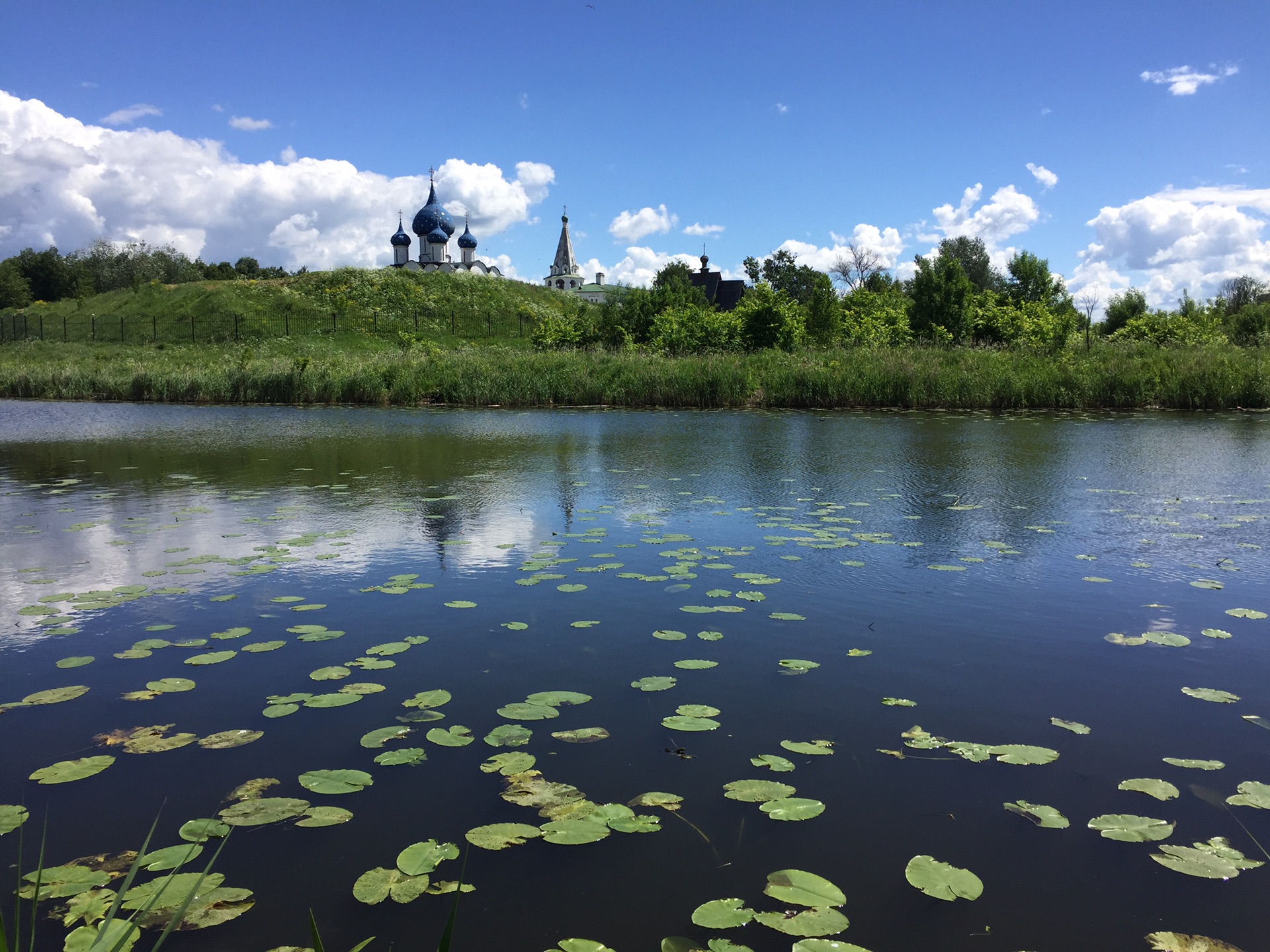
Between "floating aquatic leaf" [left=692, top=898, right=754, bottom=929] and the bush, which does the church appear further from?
"floating aquatic leaf" [left=692, top=898, right=754, bottom=929]

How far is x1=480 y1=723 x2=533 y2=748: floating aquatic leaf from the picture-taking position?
322cm

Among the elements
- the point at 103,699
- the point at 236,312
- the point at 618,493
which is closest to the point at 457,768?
the point at 103,699

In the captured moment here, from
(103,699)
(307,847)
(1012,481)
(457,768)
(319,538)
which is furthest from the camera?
(1012,481)

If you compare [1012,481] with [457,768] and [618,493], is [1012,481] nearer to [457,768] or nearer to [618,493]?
[618,493]

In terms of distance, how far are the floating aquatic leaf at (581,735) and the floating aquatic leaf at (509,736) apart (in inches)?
4.5

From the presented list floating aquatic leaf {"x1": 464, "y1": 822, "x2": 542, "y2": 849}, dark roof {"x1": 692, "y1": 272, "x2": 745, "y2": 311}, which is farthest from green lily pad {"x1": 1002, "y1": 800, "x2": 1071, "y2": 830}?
dark roof {"x1": 692, "y1": 272, "x2": 745, "y2": 311}

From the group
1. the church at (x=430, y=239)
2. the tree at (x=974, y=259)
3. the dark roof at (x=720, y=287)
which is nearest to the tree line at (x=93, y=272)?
the church at (x=430, y=239)

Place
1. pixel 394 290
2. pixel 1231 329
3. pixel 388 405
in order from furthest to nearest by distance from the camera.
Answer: pixel 394 290
pixel 1231 329
pixel 388 405

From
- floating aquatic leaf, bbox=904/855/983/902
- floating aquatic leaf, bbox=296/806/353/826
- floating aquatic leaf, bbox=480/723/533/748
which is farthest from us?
floating aquatic leaf, bbox=480/723/533/748

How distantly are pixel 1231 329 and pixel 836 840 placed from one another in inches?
1988

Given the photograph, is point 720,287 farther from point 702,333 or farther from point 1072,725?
point 1072,725

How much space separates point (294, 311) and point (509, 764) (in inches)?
2226

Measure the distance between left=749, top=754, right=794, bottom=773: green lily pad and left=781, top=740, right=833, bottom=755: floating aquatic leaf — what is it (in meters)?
0.08

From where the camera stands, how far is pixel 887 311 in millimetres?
44531
